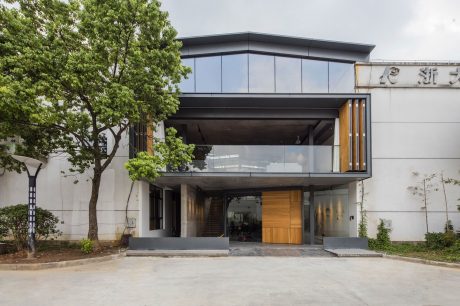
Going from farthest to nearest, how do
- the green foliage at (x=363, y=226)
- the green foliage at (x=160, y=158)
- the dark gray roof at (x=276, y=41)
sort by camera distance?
the dark gray roof at (x=276, y=41)
the green foliage at (x=363, y=226)
the green foliage at (x=160, y=158)

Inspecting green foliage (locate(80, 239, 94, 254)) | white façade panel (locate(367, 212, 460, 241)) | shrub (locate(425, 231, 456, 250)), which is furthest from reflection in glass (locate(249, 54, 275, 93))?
green foliage (locate(80, 239, 94, 254))

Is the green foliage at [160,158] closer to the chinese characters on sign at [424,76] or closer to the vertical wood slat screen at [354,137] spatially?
the vertical wood slat screen at [354,137]

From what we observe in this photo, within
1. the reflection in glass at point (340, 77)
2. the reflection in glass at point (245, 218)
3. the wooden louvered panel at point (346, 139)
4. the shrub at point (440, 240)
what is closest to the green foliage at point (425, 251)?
the shrub at point (440, 240)

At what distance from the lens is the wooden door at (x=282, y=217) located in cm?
1800

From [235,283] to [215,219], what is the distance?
13.9 meters

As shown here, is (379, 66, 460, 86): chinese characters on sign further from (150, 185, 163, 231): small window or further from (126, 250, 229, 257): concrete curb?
(150, 185, 163, 231): small window

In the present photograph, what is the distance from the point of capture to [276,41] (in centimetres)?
1673

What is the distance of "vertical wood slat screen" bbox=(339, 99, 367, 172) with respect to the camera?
14.5m

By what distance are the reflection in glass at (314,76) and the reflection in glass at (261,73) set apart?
1.56 metres

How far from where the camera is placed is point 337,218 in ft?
58.0

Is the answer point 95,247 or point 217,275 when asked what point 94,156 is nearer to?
point 95,247

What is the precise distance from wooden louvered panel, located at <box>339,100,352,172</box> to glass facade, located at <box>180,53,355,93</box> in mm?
1621

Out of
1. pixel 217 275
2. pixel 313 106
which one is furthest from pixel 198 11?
pixel 217 275

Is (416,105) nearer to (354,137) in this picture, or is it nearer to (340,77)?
(340,77)
